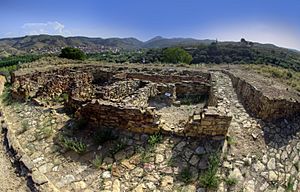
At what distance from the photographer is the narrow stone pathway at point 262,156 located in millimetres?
5539

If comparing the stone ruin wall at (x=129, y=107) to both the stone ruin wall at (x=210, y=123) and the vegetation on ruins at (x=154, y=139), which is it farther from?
the vegetation on ruins at (x=154, y=139)

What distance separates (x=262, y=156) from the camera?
6.16 m

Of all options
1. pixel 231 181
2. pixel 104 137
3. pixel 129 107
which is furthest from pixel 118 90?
pixel 231 181

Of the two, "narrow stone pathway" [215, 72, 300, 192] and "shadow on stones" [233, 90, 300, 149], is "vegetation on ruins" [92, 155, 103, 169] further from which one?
"shadow on stones" [233, 90, 300, 149]

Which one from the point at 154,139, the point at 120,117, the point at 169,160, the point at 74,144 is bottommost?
the point at 169,160

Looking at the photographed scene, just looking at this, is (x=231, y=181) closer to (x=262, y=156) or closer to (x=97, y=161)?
(x=262, y=156)

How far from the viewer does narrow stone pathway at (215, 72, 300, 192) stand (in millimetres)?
5539

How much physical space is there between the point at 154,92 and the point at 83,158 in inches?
266

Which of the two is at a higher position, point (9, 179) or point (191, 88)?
point (191, 88)

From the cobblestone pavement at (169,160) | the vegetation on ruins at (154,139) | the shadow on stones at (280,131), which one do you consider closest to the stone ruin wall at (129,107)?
the vegetation on ruins at (154,139)

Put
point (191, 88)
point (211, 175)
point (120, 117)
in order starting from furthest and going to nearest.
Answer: point (191, 88)
point (120, 117)
point (211, 175)

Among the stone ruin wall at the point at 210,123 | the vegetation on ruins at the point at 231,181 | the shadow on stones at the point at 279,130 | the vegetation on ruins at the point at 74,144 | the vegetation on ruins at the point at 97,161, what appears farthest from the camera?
the shadow on stones at the point at 279,130

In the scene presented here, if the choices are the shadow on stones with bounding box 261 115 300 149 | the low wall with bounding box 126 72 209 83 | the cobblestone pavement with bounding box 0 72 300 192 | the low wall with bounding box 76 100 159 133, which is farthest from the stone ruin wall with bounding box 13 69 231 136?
the low wall with bounding box 126 72 209 83

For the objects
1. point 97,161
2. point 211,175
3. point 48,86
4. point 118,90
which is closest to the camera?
point 211,175
